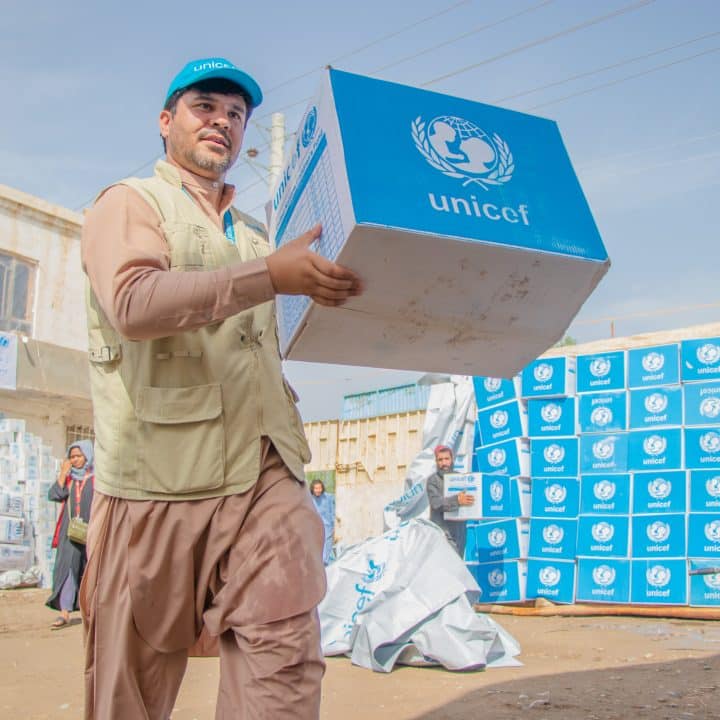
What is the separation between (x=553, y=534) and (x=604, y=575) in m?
0.63

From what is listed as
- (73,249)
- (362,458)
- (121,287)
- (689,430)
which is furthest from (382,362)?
(362,458)

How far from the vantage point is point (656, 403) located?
8.35 meters

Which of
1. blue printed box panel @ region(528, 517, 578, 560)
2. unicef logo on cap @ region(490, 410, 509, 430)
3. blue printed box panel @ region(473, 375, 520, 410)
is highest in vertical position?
blue printed box panel @ region(473, 375, 520, 410)

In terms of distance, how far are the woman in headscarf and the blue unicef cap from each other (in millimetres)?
6685

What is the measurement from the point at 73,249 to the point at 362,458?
294 inches

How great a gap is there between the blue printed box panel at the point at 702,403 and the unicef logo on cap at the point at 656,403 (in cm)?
21

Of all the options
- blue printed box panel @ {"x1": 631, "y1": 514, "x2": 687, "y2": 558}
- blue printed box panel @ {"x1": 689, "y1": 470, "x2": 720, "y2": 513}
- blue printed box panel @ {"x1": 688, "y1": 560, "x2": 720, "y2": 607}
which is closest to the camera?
blue printed box panel @ {"x1": 688, "y1": 560, "x2": 720, "y2": 607}

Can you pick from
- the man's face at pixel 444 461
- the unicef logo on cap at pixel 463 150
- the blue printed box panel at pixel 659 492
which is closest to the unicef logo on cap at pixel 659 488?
the blue printed box panel at pixel 659 492

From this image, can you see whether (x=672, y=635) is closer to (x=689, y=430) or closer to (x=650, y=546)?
(x=650, y=546)

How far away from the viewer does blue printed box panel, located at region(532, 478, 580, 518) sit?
8789mm

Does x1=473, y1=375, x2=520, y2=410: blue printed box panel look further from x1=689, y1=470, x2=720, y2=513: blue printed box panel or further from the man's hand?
the man's hand

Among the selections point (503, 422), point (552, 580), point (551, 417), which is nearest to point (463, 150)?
point (551, 417)

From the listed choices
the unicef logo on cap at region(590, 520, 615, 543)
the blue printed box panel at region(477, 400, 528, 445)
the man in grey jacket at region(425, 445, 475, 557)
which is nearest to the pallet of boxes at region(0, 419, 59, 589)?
the man in grey jacket at region(425, 445, 475, 557)

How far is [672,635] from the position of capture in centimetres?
700
